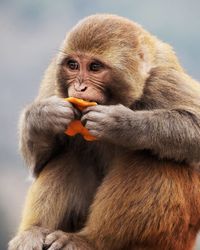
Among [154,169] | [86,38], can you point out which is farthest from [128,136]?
[86,38]

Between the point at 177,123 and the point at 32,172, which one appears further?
the point at 32,172

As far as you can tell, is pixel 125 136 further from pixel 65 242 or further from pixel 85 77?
pixel 65 242

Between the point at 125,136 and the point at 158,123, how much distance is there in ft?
0.90

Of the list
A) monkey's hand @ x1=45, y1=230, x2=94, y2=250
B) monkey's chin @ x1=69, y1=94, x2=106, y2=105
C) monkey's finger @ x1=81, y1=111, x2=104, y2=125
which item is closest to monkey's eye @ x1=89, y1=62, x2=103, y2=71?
monkey's chin @ x1=69, y1=94, x2=106, y2=105

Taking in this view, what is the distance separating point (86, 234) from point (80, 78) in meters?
1.19

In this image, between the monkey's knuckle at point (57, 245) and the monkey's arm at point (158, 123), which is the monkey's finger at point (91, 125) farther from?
the monkey's knuckle at point (57, 245)

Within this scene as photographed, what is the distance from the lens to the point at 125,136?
591cm

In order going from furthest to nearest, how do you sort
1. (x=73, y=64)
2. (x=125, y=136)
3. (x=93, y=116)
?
(x=73, y=64), (x=125, y=136), (x=93, y=116)

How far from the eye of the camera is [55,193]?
6391 millimetres

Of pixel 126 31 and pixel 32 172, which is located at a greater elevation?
pixel 126 31

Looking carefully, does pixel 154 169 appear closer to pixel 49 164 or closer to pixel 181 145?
pixel 181 145

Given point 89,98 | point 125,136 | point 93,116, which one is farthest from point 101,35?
point 125,136

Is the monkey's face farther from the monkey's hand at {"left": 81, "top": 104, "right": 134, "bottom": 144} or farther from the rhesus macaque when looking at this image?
the monkey's hand at {"left": 81, "top": 104, "right": 134, "bottom": 144}

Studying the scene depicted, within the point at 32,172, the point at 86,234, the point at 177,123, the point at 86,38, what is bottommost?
the point at 86,234
